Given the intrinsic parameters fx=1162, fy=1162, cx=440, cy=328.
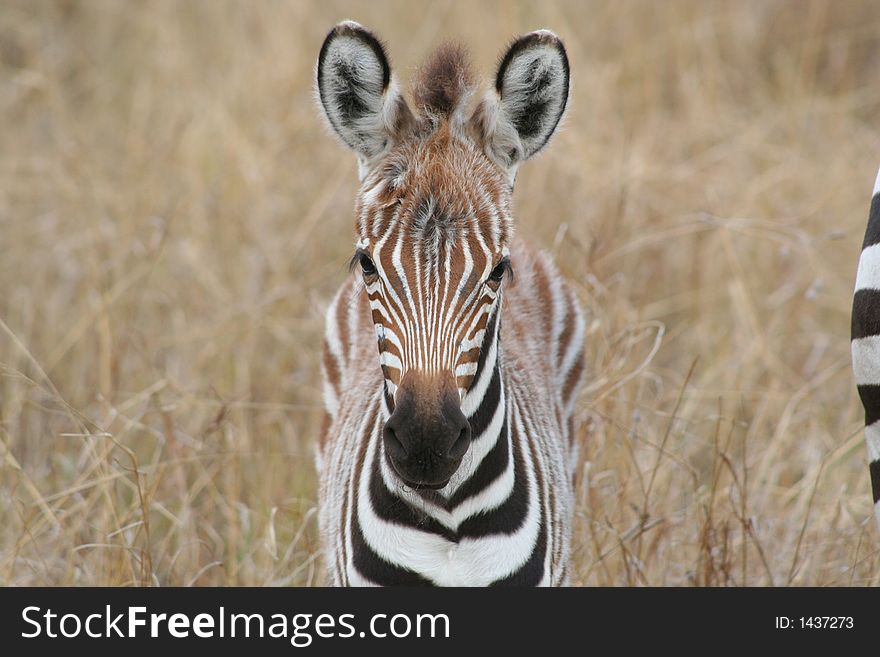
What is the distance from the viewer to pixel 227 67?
11.5 m

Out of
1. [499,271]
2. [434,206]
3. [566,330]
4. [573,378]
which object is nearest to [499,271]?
[499,271]

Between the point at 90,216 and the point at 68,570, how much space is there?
4344 mm

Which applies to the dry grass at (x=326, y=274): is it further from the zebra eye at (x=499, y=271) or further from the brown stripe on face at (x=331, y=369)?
the zebra eye at (x=499, y=271)

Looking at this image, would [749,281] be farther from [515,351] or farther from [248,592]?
[248,592]

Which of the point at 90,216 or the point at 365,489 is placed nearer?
the point at 365,489

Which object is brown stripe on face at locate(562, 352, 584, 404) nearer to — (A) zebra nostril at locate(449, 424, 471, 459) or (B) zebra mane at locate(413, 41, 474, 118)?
(B) zebra mane at locate(413, 41, 474, 118)

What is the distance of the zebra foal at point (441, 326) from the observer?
3.83 metres

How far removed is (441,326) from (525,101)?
1.06m

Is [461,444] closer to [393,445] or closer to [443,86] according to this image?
[393,445]

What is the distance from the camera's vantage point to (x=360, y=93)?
14.2ft

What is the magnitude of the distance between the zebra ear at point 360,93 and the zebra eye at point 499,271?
27.5 inches

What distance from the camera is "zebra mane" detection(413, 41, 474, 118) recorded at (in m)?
4.38

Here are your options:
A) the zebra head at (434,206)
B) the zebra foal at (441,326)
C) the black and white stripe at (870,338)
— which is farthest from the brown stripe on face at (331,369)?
the black and white stripe at (870,338)

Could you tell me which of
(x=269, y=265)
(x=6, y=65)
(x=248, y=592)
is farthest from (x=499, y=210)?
(x=6, y=65)
